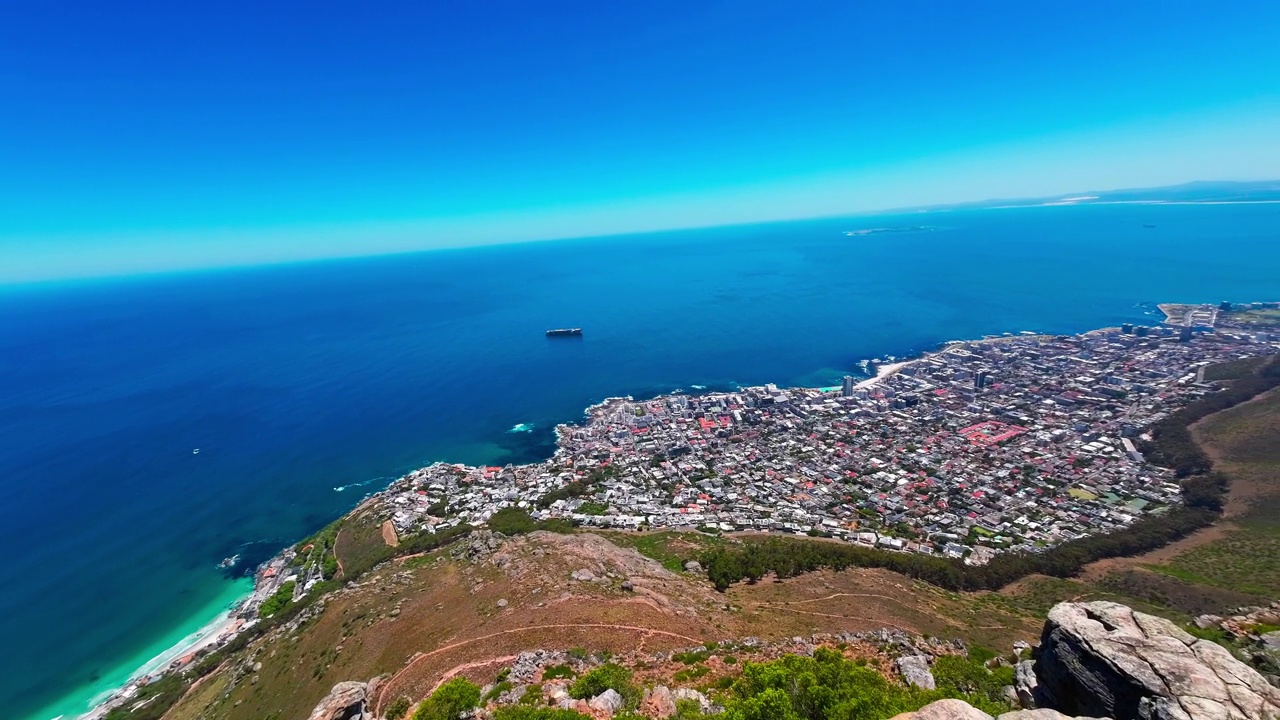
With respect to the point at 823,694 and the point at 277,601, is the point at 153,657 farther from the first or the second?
the point at 823,694

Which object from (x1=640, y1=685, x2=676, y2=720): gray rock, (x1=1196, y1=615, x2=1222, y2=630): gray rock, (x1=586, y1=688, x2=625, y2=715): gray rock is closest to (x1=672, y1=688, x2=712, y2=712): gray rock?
(x1=640, y1=685, x2=676, y2=720): gray rock

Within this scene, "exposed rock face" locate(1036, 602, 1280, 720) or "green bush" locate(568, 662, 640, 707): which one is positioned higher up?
"exposed rock face" locate(1036, 602, 1280, 720)

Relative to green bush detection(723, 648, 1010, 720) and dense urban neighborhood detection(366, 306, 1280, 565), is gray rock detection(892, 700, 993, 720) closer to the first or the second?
green bush detection(723, 648, 1010, 720)

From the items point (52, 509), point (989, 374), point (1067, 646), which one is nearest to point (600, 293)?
point (989, 374)

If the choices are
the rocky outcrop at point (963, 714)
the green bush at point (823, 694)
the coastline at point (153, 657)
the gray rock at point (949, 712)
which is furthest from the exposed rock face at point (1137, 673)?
the coastline at point (153, 657)

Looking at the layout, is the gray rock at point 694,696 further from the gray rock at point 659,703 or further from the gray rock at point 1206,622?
the gray rock at point 1206,622

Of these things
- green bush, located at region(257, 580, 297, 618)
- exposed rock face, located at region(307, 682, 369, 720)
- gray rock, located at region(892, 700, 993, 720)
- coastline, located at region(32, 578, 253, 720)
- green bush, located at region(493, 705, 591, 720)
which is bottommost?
coastline, located at region(32, 578, 253, 720)

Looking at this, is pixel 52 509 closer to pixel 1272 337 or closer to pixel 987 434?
pixel 987 434

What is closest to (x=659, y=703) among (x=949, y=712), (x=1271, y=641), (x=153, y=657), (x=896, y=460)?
(x=949, y=712)
